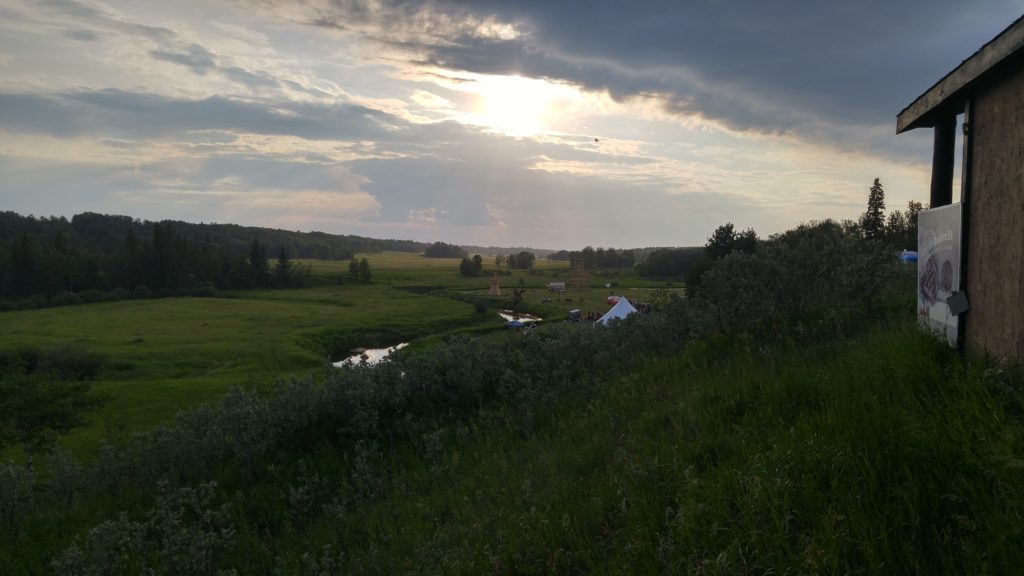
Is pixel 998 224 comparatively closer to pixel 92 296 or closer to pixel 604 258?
pixel 92 296

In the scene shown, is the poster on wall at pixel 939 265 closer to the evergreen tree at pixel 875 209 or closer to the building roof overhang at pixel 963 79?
the building roof overhang at pixel 963 79

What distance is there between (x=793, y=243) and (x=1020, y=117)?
23.7 ft

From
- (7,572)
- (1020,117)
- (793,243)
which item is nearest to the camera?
(1020,117)

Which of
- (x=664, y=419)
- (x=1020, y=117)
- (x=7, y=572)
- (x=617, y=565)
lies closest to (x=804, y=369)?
(x=664, y=419)

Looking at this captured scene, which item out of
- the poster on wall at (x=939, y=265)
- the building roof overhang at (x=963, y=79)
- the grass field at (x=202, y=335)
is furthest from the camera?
the grass field at (x=202, y=335)

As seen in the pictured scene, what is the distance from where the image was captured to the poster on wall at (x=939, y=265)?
4.89 m

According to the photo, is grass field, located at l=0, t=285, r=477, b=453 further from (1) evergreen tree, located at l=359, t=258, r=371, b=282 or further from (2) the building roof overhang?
(2) the building roof overhang

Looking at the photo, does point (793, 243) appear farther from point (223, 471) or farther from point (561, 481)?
point (223, 471)

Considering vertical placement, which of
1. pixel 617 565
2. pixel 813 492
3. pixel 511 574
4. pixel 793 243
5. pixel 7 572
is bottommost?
pixel 7 572

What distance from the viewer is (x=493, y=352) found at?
9.30 meters

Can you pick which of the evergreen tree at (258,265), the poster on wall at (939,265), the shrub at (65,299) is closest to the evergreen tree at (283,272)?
the evergreen tree at (258,265)

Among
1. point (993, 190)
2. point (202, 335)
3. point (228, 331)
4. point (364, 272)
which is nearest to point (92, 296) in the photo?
point (228, 331)

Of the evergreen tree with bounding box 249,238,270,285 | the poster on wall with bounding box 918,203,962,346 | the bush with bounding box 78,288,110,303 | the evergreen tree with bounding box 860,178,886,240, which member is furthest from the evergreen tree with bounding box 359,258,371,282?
the poster on wall with bounding box 918,203,962,346

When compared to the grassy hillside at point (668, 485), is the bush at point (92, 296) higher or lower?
lower
